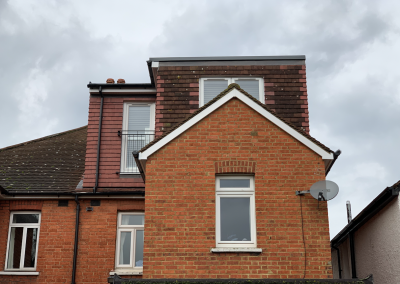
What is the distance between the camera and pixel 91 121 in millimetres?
16266

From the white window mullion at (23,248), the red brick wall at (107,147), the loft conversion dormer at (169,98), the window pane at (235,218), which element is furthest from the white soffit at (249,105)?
the white window mullion at (23,248)

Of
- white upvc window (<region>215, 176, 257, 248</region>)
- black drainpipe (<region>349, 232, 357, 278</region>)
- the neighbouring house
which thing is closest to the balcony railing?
white upvc window (<region>215, 176, 257, 248</region>)

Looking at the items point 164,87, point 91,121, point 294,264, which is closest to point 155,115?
point 164,87

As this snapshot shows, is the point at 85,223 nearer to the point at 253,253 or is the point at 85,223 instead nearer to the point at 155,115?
the point at 155,115

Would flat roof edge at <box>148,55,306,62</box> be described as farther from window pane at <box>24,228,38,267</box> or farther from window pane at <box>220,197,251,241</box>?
window pane at <box>24,228,38,267</box>

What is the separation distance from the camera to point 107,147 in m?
15.9

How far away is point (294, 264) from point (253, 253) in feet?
2.91

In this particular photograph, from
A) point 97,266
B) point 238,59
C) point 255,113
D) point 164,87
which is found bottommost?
point 97,266

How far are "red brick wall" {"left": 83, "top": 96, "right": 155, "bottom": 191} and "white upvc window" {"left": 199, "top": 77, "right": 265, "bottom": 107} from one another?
73.2 inches

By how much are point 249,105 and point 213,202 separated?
246 centimetres

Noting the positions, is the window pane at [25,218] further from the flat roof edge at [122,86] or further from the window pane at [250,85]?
the window pane at [250,85]

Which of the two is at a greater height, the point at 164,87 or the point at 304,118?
the point at 164,87

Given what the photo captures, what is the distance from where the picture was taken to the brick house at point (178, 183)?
421 inches

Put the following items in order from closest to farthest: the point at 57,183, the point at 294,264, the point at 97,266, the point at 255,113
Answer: the point at 294,264 < the point at 255,113 < the point at 97,266 < the point at 57,183
